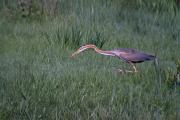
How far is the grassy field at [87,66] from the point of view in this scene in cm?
456

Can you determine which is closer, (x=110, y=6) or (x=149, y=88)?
(x=149, y=88)

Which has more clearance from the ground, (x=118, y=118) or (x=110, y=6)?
(x=110, y=6)

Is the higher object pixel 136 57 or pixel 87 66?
pixel 136 57

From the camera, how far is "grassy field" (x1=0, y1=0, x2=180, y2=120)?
456 cm

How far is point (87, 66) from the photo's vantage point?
236 inches

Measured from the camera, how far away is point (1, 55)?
640 centimetres

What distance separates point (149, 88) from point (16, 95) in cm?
141

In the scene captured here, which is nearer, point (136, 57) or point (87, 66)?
point (136, 57)

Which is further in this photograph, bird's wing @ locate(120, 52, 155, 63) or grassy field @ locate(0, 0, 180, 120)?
bird's wing @ locate(120, 52, 155, 63)

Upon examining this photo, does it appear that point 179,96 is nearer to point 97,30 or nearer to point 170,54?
point 170,54

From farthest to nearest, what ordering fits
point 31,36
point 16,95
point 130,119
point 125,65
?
point 31,36 → point 125,65 → point 16,95 → point 130,119

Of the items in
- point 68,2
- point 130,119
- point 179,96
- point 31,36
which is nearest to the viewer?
point 130,119

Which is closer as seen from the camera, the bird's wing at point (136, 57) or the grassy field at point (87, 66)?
the grassy field at point (87, 66)

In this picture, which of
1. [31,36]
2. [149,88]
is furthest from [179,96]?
[31,36]
